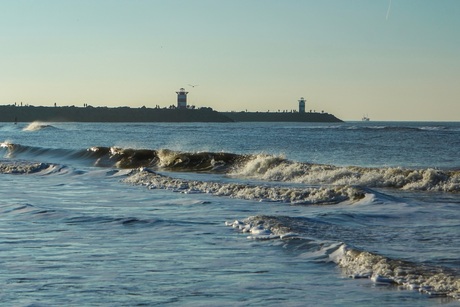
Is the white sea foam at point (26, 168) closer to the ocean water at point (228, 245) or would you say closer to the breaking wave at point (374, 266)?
the ocean water at point (228, 245)

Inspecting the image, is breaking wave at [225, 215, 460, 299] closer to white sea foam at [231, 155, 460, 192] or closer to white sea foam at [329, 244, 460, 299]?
white sea foam at [329, 244, 460, 299]

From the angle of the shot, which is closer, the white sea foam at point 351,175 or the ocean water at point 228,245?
the ocean water at point 228,245

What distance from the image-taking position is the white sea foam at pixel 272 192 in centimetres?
2208

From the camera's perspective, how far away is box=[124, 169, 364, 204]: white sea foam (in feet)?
72.4

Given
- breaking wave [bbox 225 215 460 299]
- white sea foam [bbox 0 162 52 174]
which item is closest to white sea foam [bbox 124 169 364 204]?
breaking wave [bbox 225 215 460 299]

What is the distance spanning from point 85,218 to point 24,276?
6.23 meters

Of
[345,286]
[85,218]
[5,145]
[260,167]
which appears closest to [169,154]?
[260,167]

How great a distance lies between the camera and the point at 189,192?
25.1 metres

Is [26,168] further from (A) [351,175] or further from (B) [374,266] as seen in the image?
(B) [374,266]

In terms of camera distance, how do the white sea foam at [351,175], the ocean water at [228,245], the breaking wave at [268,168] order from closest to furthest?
the ocean water at [228,245], the white sea foam at [351,175], the breaking wave at [268,168]

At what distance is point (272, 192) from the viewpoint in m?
23.7

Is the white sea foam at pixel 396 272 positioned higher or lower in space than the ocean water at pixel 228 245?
higher

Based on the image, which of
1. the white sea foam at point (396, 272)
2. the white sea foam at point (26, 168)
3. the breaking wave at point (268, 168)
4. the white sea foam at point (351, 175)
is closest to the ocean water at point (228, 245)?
the white sea foam at point (396, 272)

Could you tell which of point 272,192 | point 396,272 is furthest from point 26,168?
point 396,272
